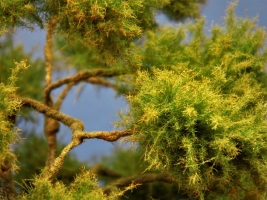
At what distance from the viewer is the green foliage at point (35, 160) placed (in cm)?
247

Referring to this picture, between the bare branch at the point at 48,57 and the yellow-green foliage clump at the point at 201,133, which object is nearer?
the yellow-green foliage clump at the point at 201,133

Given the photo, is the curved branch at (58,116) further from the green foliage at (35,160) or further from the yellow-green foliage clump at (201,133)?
the green foliage at (35,160)

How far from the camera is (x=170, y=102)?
148 centimetres

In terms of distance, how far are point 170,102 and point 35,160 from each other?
122 cm

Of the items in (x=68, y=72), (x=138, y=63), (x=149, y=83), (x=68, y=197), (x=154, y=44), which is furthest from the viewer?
(x=68, y=72)

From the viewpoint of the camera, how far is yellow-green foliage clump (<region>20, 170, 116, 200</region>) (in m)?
1.38

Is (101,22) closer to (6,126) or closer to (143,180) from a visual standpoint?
(6,126)

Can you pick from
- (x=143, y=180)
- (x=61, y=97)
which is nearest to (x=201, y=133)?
(x=143, y=180)

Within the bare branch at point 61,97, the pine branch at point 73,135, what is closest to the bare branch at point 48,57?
the bare branch at point 61,97

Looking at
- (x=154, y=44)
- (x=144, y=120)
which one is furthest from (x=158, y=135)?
(x=154, y=44)

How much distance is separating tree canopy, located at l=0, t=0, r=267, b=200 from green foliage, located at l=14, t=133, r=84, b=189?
489 millimetres

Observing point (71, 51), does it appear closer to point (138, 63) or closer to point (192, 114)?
point (138, 63)

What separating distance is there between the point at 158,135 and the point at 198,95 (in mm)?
147

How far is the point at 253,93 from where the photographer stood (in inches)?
70.0
